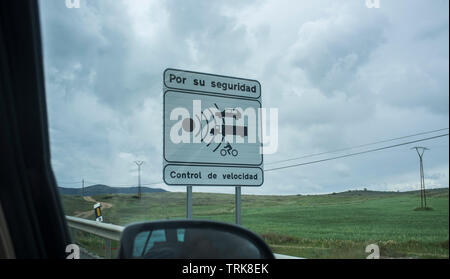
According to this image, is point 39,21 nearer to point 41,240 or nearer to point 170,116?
point 41,240

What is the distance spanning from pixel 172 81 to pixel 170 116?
0.55 metres

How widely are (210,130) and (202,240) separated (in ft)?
13.8

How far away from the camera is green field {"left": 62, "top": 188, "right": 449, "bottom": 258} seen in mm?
5404

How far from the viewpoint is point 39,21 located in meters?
2.83

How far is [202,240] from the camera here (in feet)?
7.15

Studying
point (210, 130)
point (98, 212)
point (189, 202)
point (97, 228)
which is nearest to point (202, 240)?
point (97, 228)

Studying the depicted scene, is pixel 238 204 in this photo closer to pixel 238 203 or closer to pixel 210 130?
pixel 238 203

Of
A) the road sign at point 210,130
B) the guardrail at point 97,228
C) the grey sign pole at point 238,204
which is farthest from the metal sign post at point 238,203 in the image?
the guardrail at point 97,228

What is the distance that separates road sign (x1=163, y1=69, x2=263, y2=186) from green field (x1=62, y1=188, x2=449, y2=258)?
0.47 metres

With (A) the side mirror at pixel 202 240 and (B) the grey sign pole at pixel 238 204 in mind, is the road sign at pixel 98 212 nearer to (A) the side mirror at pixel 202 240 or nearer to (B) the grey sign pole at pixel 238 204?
(B) the grey sign pole at pixel 238 204

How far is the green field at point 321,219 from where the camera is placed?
17.7ft

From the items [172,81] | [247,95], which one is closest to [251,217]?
[247,95]

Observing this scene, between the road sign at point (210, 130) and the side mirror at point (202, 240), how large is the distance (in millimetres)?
3884
